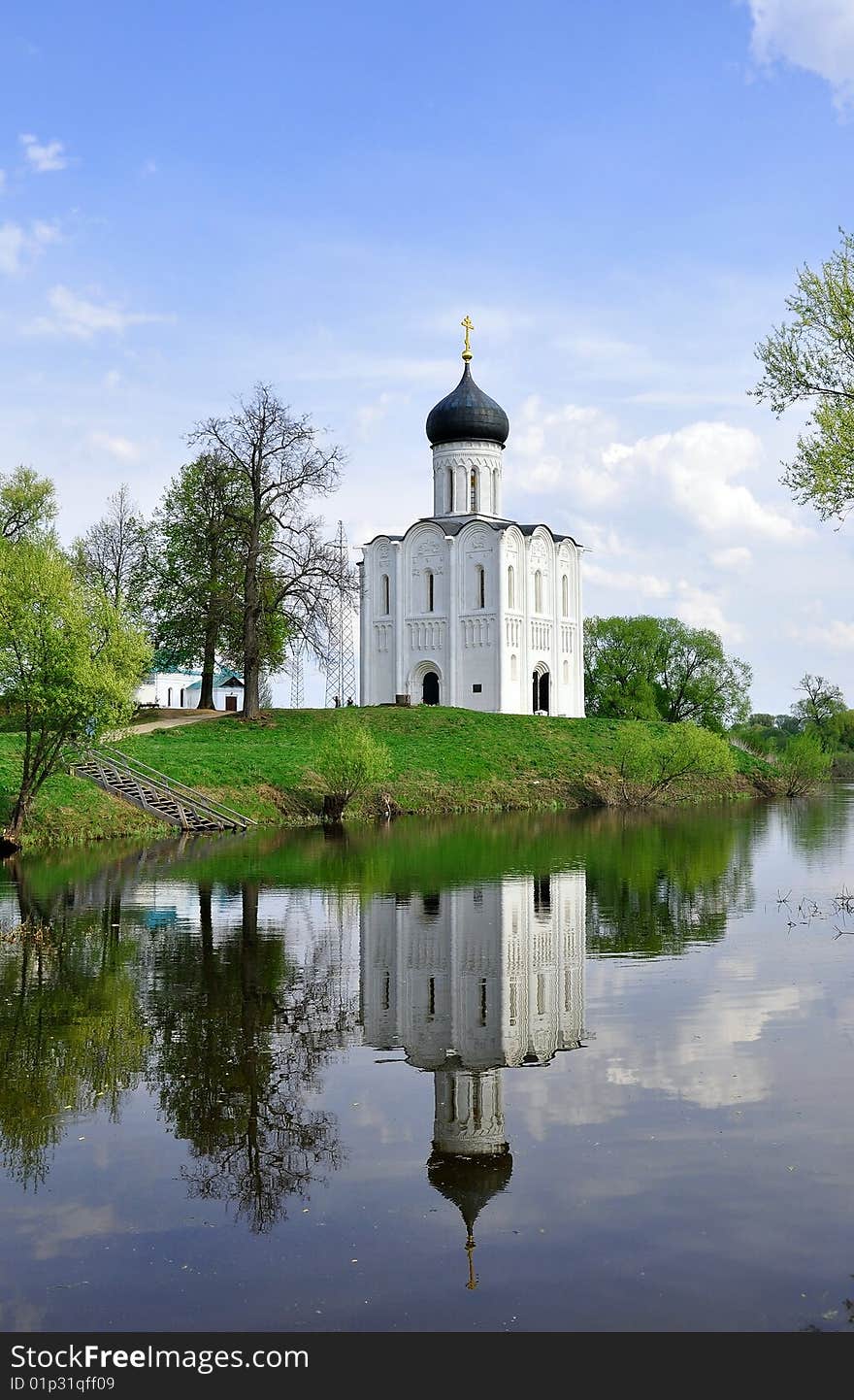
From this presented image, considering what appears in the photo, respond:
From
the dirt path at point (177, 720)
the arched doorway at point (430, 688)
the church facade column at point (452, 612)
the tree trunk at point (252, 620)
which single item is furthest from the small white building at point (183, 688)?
the tree trunk at point (252, 620)

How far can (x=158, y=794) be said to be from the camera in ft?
110

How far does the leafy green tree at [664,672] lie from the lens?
79.2 metres

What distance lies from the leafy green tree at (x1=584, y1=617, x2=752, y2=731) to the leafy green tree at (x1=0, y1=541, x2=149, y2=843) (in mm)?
53927

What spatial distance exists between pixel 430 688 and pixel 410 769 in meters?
20.1

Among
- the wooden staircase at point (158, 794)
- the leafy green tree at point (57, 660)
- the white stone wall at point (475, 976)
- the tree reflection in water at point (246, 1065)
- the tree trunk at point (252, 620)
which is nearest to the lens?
the tree reflection in water at point (246, 1065)

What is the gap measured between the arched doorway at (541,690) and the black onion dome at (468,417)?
12.0m

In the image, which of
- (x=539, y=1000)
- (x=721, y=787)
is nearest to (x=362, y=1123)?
(x=539, y=1000)

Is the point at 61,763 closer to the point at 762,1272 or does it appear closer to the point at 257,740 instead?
the point at 257,740

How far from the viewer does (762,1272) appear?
19.6ft

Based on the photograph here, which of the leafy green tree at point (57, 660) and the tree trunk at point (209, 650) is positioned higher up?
the tree trunk at point (209, 650)

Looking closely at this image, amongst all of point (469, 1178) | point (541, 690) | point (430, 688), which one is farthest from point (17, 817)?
point (541, 690)

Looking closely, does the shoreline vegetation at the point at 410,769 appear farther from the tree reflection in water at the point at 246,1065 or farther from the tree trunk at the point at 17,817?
the tree reflection in water at the point at 246,1065

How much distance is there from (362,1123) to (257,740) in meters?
37.6

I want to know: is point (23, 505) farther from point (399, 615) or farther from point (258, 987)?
point (258, 987)
